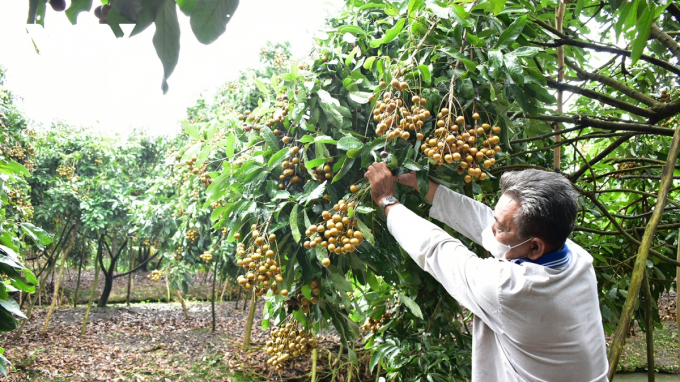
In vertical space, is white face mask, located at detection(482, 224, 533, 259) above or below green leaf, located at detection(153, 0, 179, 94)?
below

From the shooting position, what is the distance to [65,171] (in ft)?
19.6

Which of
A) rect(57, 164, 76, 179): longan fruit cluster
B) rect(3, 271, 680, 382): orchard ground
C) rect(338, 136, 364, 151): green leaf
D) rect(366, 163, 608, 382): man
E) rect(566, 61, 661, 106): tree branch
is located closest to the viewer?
rect(366, 163, 608, 382): man

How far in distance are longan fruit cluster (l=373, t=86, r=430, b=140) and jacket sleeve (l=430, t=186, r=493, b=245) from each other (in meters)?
0.29

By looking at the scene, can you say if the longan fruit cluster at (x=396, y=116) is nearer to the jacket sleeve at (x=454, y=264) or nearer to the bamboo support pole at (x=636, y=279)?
the jacket sleeve at (x=454, y=264)

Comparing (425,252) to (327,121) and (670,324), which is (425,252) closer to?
(327,121)

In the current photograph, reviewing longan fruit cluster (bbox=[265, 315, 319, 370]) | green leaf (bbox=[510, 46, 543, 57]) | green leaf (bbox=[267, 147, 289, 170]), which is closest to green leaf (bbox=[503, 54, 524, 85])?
green leaf (bbox=[510, 46, 543, 57])

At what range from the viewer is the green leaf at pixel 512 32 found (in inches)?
48.9

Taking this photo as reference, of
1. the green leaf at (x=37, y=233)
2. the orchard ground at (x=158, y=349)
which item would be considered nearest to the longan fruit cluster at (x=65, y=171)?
the orchard ground at (x=158, y=349)

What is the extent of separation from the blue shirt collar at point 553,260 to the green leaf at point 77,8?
1.03 meters

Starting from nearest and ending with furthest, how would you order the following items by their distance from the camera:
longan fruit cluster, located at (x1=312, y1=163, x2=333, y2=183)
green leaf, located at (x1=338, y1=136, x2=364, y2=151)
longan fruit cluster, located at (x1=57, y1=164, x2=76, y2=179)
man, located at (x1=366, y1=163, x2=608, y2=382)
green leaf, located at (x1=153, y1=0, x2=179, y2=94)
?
green leaf, located at (x1=153, y1=0, x2=179, y2=94), man, located at (x1=366, y1=163, x2=608, y2=382), green leaf, located at (x1=338, y1=136, x2=364, y2=151), longan fruit cluster, located at (x1=312, y1=163, x2=333, y2=183), longan fruit cluster, located at (x1=57, y1=164, x2=76, y2=179)

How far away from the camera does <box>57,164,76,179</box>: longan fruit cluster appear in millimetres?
5938

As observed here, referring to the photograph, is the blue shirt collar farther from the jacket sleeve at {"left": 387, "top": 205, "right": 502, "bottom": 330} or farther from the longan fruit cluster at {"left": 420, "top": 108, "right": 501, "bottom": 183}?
the longan fruit cluster at {"left": 420, "top": 108, "right": 501, "bottom": 183}

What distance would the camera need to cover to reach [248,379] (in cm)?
415

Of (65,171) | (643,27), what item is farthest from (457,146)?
(65,171)
